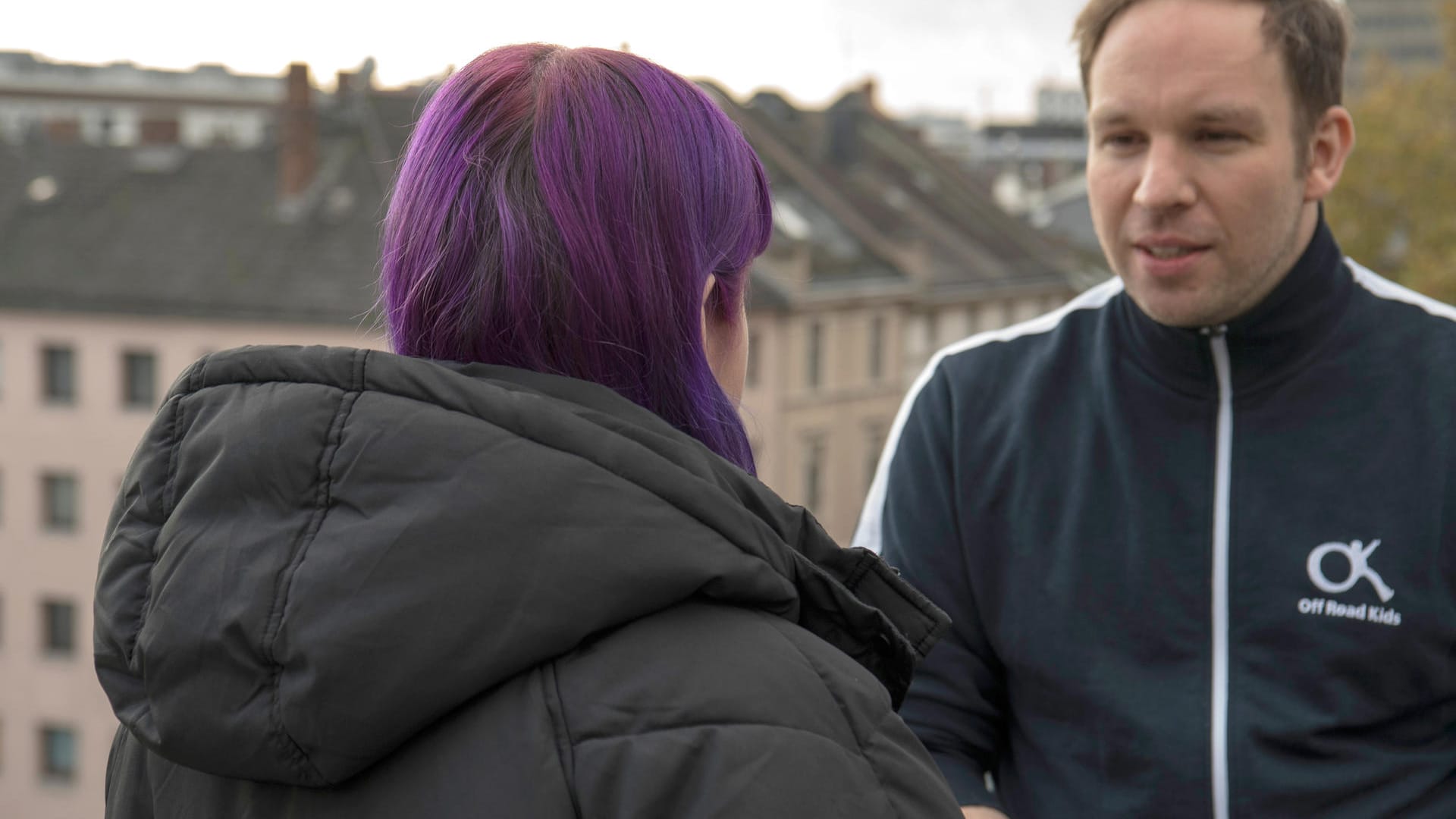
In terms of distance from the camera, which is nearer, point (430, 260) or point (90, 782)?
point (430, 260)

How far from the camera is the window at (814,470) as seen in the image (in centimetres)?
3606

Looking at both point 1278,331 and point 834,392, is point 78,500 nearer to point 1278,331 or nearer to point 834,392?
point 834,392

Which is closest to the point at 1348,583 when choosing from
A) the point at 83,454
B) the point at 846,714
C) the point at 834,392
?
the point at 846,714

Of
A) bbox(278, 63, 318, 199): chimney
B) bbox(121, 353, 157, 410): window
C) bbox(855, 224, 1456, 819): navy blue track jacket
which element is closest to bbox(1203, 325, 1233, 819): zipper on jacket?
bbox(855, 224, 1456, 819): navy blue track jacket

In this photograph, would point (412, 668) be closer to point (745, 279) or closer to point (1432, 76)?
point (745, 279)

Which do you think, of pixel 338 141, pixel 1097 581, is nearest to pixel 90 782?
pixel 338 141

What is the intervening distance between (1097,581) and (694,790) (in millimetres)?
1180

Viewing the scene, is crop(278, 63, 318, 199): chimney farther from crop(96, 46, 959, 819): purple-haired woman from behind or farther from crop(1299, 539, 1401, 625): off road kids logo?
crop(96, 46, 959, 819): purple-haired woman from behind

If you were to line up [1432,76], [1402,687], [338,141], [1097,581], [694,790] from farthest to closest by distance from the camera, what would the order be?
[338,141], [1432,76], [1097,581], [1402,687], [694,790]

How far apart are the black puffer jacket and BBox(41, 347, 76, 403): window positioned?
120ft

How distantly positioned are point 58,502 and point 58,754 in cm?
531

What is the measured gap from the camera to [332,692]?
4.83 feet

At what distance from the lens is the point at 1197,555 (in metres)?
2.44

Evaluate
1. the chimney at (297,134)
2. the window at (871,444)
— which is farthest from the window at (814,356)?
the chimney at (297,134)
